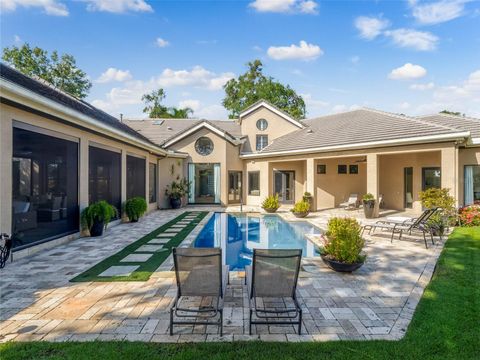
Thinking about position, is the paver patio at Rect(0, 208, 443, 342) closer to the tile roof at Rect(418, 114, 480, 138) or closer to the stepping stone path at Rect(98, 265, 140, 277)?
the stepping stone path at Rect(98, 265, 140, 277)

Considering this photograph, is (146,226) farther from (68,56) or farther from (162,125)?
(68,56)

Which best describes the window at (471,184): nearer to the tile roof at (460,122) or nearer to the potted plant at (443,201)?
the tile roof at (460,122)

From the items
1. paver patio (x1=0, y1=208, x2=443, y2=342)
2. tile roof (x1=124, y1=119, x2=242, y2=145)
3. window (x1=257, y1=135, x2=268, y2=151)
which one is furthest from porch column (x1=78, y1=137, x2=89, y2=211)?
window (x1=257, y1=135, x2=268, y2=151)

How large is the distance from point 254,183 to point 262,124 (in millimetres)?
5960

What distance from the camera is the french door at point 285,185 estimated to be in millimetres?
22812

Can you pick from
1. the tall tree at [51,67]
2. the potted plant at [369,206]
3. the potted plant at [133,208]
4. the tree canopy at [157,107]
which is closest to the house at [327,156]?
the potted plant at [369,206]

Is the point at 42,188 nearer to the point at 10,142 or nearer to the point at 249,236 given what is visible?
the point at 10,142

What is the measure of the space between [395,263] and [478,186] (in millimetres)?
10999

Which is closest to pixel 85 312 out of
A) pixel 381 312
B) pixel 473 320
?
pixel 381 312

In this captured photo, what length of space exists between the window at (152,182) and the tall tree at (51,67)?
21.5 meters

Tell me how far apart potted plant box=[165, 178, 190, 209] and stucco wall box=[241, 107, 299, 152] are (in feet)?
21.7

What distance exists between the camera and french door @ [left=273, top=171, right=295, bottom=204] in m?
22.8

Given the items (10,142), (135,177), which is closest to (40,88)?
(10,142)

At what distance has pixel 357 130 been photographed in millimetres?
17641
